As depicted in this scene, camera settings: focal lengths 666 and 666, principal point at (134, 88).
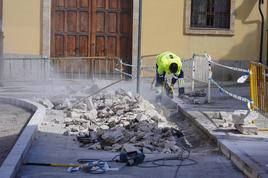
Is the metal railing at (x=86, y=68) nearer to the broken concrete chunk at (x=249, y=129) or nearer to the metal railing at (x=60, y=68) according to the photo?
the metal railing at (x=60, y=68)

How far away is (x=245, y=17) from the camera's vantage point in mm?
21688

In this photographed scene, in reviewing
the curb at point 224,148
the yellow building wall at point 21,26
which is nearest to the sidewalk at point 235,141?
the curb at point 224,148

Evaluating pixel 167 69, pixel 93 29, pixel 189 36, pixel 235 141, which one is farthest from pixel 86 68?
pixel 235 141

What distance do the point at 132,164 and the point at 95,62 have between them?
1309 cm

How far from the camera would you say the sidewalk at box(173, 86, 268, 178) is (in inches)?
320

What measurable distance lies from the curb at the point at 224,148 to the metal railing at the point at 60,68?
8.26 metres

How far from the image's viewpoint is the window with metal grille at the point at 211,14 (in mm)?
21844

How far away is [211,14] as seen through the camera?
21922mm

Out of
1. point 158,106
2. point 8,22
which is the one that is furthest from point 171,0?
point 158,106

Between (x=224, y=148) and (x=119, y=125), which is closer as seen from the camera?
(x=224, y=148)

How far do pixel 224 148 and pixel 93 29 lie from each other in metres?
13.0

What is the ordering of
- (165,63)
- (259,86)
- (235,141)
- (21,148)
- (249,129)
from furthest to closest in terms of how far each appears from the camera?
(165,63), (249,129), (259,86), (235,141), (21,148)

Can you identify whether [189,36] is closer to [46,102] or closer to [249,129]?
[46,102]

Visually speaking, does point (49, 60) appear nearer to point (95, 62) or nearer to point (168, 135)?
point (95, 62)
